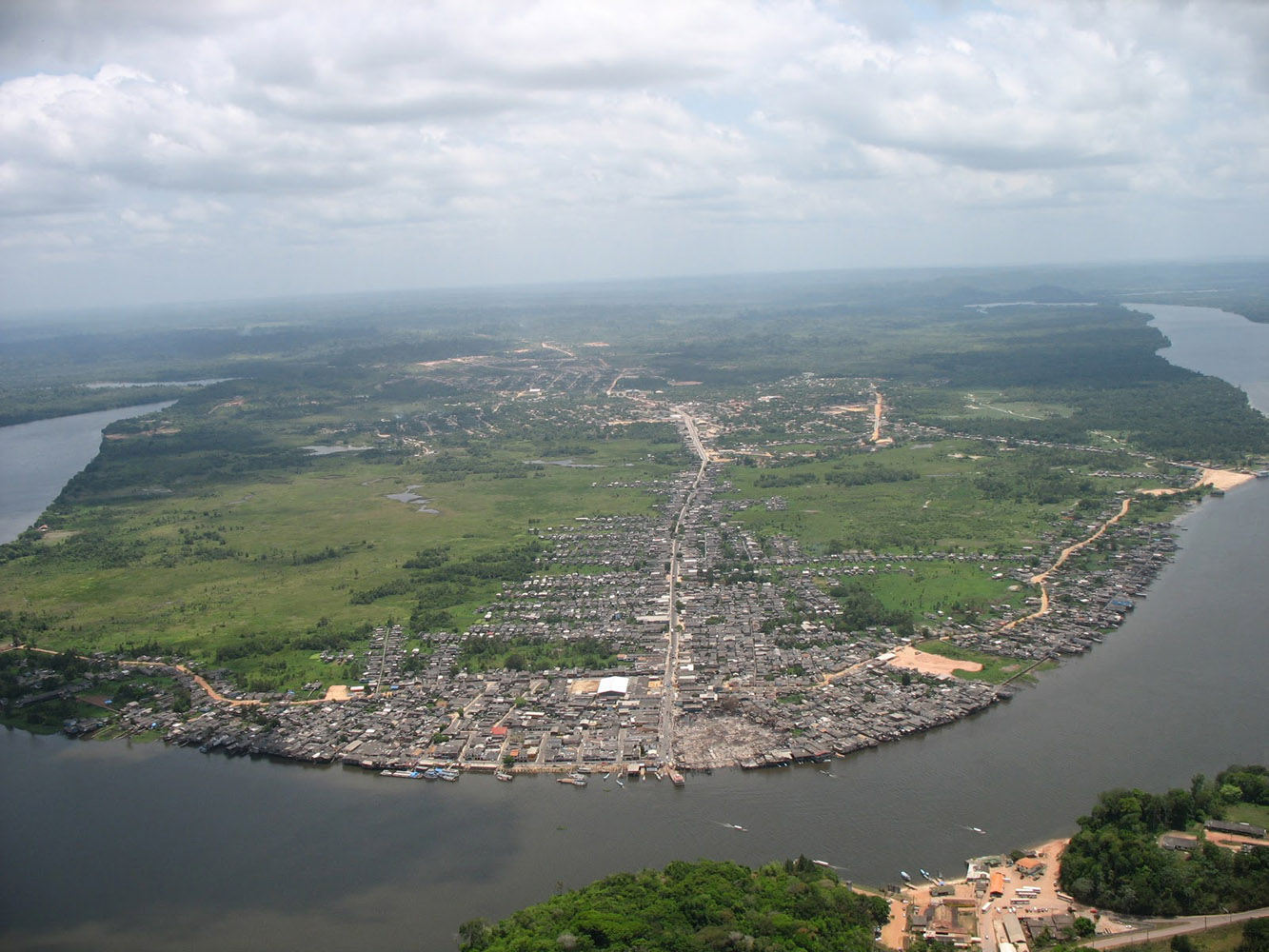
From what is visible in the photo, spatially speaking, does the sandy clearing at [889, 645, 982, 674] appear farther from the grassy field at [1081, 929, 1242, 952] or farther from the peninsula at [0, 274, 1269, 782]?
the grassy field at [1081, 929, 1242, 952]

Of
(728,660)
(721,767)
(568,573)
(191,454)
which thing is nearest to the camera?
(721,767)

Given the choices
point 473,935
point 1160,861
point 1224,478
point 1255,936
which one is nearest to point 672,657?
point 473,935

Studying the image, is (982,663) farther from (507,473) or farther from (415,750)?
(507,473)

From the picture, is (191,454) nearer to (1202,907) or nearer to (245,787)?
(245,787)

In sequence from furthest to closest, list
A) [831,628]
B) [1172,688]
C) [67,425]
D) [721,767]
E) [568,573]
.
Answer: [67,425], [568,573], [831,628], [1172,688], [721,767]

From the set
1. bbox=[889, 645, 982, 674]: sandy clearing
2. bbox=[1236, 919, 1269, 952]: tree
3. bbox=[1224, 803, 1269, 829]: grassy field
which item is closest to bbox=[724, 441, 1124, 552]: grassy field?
bbox=[889, 645, 982, 674]: sandy clearing

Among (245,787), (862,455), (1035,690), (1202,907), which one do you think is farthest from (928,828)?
(862,455)

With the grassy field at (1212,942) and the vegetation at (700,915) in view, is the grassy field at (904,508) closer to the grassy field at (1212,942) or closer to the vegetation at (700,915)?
the grassy field at (1212,942)
